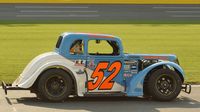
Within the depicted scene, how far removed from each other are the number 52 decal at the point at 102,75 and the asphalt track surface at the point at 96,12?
86.5 ft

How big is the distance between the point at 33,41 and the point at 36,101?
13.2 metres

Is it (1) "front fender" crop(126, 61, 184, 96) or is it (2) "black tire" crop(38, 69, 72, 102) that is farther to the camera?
(1) "front fender" crop(126, 61, 184, 96)

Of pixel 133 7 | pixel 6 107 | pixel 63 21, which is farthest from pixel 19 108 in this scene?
pixel 133 7

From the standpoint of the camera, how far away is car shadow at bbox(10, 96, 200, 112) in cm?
1124

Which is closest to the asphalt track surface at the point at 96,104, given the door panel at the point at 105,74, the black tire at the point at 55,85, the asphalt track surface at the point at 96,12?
the black tire at the point at 55,85

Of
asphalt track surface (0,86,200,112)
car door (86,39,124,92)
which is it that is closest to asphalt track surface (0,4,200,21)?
asphalt track surface (0,86,200,112)

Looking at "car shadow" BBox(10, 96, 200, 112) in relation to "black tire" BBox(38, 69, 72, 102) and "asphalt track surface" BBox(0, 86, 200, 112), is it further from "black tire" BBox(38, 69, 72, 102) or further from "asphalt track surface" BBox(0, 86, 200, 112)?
"black tire" BBox(38, 69, 72, 102)

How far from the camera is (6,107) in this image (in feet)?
36.3

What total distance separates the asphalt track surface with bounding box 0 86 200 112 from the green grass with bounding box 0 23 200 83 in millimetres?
2776

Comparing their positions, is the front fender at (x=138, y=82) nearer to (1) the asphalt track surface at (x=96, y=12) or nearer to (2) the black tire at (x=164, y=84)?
(2) the black tire at (x=164, y=84)

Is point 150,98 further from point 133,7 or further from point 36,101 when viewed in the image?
point 133,7

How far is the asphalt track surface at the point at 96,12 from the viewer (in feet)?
128

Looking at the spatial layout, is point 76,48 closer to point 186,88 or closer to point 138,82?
point 138,82

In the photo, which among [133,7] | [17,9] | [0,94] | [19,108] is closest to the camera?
[19,108]
